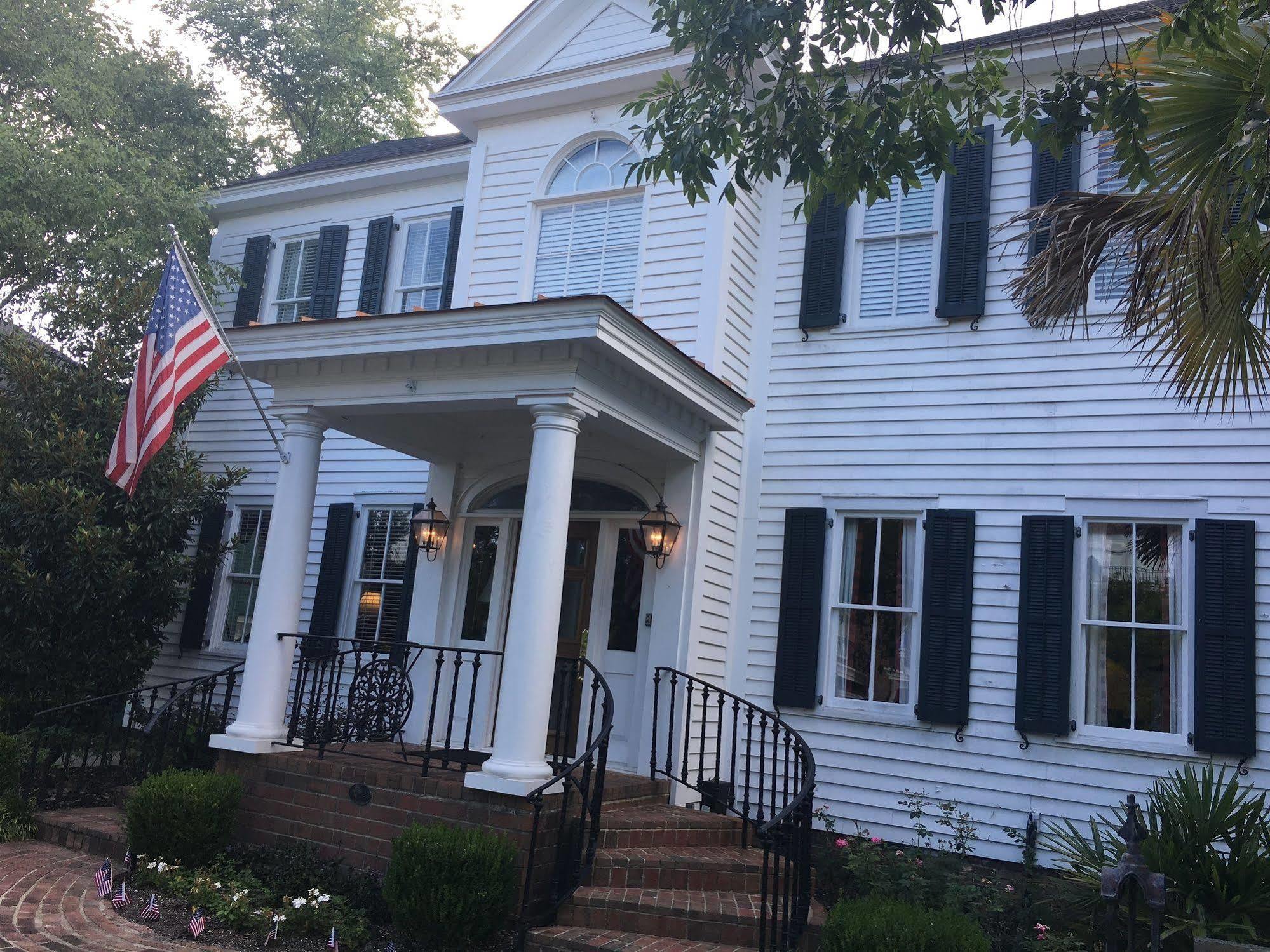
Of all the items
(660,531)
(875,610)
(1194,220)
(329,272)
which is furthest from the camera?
(329,272)

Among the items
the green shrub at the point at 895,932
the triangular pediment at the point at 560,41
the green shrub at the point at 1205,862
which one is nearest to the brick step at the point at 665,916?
the green shrub at the point at 895,932

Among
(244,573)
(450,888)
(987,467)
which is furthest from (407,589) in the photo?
(987,467)

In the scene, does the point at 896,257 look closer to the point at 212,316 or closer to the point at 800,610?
the point at 800,610

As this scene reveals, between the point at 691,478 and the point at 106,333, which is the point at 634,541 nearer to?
the point at 691,478

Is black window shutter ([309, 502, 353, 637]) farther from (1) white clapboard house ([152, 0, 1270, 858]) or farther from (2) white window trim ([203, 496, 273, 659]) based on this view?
(2) white window trim ([203, 496, 273, 659])

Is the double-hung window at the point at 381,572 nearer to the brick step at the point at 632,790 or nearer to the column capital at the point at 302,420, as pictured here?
the column capital at the point at 302,420

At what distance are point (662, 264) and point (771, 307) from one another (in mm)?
1133

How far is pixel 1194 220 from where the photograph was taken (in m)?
5.08

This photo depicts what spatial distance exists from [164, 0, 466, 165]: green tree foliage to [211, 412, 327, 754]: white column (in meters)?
14.9

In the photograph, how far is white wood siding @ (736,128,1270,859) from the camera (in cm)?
779

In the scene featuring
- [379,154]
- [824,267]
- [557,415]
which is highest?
[379,154]

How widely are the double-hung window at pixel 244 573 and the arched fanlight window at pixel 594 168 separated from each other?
5.18m

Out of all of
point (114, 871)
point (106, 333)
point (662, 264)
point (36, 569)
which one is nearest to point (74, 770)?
point (36, 569)

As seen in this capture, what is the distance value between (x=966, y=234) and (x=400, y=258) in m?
6.52
